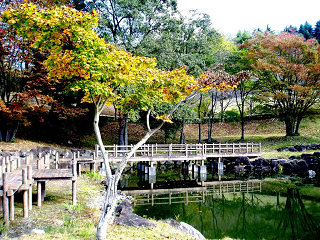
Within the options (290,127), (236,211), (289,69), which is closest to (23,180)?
(236,211)

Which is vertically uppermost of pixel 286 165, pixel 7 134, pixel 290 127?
pixel 290 127

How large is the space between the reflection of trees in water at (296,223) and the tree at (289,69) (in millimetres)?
16507

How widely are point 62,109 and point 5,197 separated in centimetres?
2024

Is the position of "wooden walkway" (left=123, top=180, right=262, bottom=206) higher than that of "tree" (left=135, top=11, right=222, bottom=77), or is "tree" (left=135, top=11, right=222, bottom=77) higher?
"tree" (left=135, top=11, right=222, bottom=77)

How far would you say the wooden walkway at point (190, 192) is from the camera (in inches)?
610

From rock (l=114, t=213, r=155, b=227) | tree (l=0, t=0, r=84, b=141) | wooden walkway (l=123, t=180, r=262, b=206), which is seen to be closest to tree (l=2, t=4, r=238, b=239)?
rock (l=114, t=213, r=155, b=227)

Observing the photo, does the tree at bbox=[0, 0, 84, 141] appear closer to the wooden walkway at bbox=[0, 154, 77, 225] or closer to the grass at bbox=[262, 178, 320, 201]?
the wooden walkway at bbox=[0, 154, 77, 225]

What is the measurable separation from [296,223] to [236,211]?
2.74 m

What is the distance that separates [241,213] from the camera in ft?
45.4

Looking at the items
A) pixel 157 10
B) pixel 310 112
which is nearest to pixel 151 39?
pixel 157 10

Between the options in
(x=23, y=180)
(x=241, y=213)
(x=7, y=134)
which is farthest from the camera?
(x=7, y=134)

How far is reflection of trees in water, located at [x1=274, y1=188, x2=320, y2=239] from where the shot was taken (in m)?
11.0

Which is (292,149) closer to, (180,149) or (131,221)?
(180,149)

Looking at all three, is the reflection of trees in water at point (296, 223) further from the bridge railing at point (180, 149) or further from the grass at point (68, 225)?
the bridge railing at point (180, 149)
